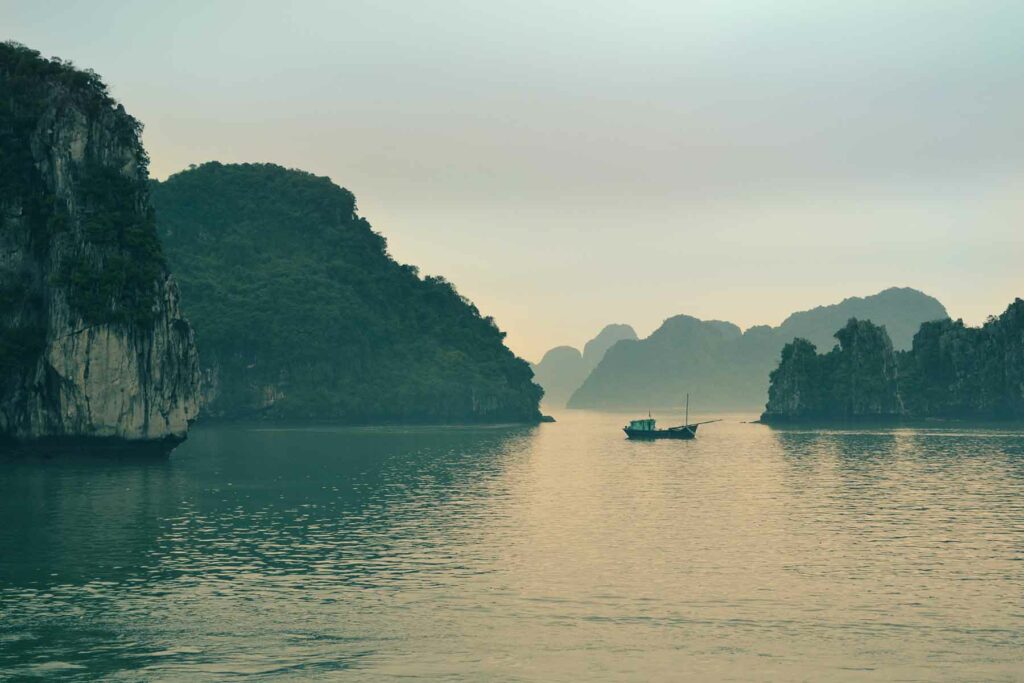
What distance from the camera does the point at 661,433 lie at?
16650 centimetres

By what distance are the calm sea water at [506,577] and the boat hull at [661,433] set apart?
7737 cm

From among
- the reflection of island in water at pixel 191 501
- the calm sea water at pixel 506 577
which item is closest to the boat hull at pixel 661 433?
the reflection of island in water at pixel 191 501

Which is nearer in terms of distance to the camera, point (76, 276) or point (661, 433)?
point (76, 276)

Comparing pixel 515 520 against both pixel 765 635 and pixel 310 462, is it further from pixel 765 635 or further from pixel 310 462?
pixel 310 462

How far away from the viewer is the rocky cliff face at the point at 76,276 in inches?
3590

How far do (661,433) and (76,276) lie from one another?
100 meters

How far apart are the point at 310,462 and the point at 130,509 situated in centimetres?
4253

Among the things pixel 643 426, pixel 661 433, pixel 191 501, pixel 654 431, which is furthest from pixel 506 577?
pixel 643 426

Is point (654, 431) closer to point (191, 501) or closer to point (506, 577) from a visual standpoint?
point (191, 501)

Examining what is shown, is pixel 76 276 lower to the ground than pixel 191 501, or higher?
higher

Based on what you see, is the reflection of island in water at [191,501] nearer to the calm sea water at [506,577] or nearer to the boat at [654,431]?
the calm sea water at [506,577]

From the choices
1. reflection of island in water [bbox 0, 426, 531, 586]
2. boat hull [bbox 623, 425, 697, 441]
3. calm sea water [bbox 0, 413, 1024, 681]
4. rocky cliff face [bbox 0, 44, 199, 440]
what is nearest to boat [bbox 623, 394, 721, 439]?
boat hull [bbox 623, 425, 697, 441]

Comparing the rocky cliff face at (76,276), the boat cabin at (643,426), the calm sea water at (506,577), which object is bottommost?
the calm sea water at (506,577)

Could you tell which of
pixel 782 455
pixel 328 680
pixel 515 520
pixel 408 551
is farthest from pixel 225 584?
pixel 782 455
